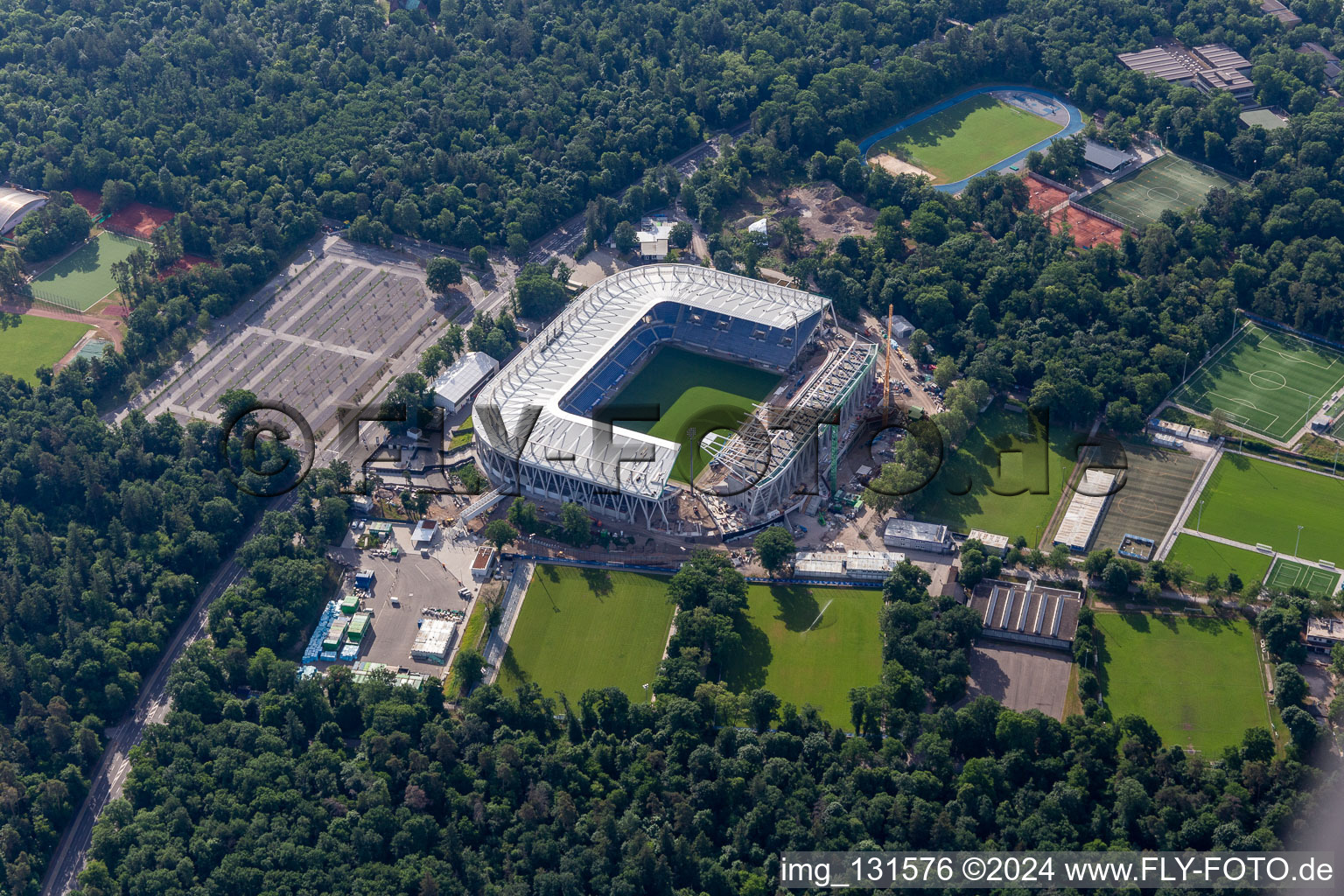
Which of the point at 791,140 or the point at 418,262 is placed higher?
the point at 791,140

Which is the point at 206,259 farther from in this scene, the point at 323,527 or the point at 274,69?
the point at 323,527

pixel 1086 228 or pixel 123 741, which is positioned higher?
pixel 1086 228

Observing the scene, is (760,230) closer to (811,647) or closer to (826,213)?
(826,213)

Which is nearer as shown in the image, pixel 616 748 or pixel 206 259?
pixel 616 748

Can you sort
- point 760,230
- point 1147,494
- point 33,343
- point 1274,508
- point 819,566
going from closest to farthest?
point 819,566, point 1274,508, point 1147,494, point 33,343, point 760,230

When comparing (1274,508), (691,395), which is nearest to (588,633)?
(691,395)

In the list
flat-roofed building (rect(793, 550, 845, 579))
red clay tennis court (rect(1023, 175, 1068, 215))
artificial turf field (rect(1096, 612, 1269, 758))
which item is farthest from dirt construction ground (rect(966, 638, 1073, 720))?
red clay tennis court (rect(1023, 175, 1068, 215))

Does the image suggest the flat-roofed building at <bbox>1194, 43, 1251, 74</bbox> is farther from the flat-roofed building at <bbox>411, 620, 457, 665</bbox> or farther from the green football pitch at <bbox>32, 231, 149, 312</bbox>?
the green football pitch at <bbox>32, 231, 149, 312</bbox>

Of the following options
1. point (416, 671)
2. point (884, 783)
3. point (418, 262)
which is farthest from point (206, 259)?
point (884, 783)
